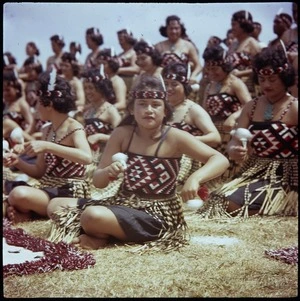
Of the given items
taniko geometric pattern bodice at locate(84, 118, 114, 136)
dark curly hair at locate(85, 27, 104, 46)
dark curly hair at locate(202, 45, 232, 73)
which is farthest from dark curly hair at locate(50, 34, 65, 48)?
dark curly hair at locate(202, 45, 232, 73)

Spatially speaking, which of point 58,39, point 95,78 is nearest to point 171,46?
point 95,78

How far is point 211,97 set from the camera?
3.39m

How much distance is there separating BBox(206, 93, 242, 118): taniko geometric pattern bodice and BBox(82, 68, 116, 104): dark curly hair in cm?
61

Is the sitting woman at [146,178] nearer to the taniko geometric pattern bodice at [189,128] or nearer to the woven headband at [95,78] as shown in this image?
the taniko geometric pattern bodice at [189,128]

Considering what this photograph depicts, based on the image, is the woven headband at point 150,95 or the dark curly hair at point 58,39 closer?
the woven headband at point 150,95

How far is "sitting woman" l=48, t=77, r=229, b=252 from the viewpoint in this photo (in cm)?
292

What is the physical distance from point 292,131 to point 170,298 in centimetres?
121

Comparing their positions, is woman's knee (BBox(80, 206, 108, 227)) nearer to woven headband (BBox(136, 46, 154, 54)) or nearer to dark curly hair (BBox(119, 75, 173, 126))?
dark curly hair (BBox(119, 75, 173, 126))

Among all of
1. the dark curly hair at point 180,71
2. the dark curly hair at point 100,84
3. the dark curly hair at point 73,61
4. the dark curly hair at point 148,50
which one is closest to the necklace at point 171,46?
the dark curly hair at point 148,50

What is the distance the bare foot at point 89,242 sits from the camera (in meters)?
2.94

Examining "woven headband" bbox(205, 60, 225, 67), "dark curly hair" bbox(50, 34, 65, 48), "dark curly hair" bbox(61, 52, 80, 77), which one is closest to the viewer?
"dark curly hair" bbox(50, 34, 65, 48)

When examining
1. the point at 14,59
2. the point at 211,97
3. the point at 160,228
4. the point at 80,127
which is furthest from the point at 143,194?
the point at 14,59

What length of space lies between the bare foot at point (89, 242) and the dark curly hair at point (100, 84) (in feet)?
3.09

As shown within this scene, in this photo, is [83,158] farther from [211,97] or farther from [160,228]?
[211,97]
